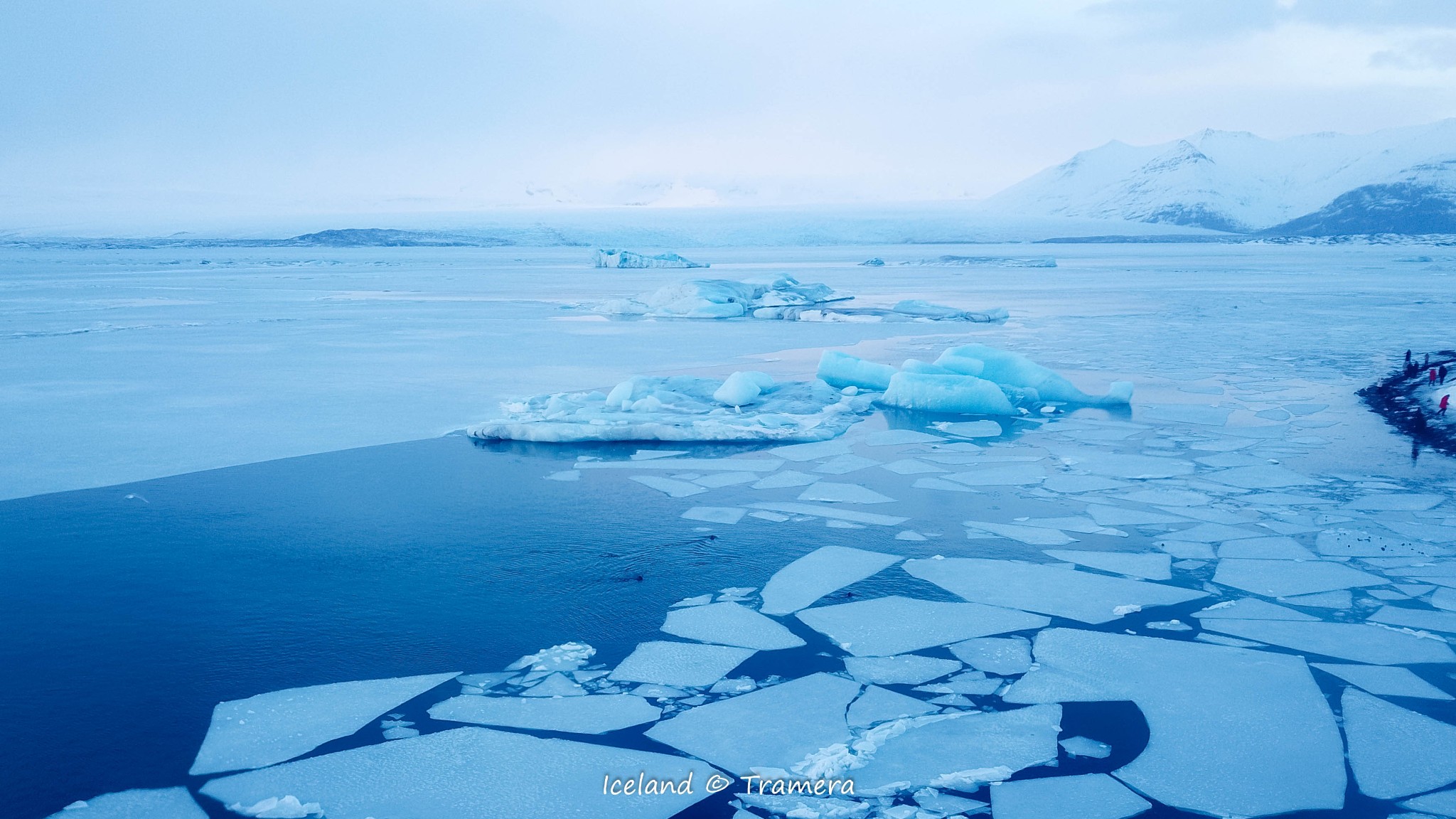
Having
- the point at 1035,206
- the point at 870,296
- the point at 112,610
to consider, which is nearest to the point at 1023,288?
the point at 870,296

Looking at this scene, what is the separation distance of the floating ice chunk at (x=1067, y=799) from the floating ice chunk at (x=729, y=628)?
0.97 metres

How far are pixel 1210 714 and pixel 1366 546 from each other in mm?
1860

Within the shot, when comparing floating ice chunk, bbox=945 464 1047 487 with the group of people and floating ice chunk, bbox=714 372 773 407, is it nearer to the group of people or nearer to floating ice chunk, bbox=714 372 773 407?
floating ice chunk, bbox=714 372 773 407

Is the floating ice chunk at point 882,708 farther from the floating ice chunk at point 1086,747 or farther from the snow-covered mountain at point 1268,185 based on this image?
the snow-covered mountain at point 1268,185

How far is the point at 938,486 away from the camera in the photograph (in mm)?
5027

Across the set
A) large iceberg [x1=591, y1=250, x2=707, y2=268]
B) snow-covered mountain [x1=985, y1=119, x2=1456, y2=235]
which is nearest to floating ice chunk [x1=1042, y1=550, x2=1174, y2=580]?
large iceberg [x1=591, y1=250, x2=707, y2=268]

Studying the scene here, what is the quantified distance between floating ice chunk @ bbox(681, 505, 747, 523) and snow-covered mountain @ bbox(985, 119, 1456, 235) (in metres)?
111

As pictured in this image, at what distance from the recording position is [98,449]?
5617 millimetres

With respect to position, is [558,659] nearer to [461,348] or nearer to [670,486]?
[670,486]

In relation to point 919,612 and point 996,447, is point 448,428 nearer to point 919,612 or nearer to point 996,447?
point 996,447

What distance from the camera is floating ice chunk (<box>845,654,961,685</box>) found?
2.84m

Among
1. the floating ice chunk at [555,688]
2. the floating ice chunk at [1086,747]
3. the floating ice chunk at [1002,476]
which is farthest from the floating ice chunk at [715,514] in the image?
the floating ice chunk at [1086,747]

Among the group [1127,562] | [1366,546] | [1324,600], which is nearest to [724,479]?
[1127,562]

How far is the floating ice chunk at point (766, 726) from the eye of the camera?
243cm
